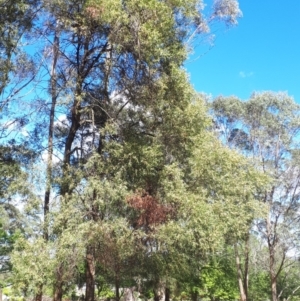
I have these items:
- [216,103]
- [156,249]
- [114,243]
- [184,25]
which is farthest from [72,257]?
[216,103]

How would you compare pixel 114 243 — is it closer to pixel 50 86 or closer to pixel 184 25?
pixel 50 86

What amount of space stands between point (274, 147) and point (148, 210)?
11.6 m

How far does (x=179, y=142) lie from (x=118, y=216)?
240 cm

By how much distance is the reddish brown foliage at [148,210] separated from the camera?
8.26m

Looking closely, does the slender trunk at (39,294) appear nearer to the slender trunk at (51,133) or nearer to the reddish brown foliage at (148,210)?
the slender trunk at (51,133)

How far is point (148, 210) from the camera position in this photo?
8375 millimetres

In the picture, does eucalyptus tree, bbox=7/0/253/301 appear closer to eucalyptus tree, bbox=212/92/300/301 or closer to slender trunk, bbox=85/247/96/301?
slender trunk, bbox=85/247/96/301

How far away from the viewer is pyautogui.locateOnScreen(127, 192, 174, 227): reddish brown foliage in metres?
8.26

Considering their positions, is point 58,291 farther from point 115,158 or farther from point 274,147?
point 274,147

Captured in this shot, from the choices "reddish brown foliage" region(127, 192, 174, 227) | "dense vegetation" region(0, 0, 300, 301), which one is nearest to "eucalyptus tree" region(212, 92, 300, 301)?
"dense vegetation" region(0, 0, 300, 301)

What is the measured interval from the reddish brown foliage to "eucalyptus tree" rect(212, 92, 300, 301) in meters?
10.1

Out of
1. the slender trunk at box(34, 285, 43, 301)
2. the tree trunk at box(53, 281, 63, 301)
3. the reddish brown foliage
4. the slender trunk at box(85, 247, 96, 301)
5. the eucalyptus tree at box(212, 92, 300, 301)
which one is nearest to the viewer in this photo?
the slender trunk at box(34, 285, 43, 301)

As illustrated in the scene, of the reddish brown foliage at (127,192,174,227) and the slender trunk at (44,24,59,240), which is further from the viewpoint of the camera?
the slender trunk at (44,24,59,240)

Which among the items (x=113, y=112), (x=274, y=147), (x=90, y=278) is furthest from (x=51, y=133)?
(x=274, y=147)
